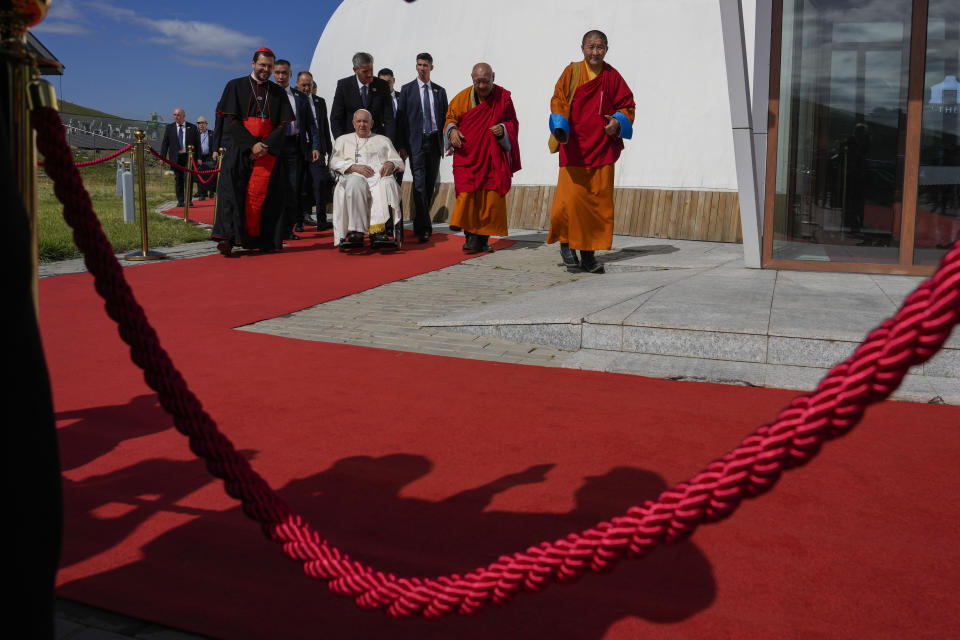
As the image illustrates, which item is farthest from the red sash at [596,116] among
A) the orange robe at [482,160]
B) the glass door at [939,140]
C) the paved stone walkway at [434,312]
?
the glass door at [939,140]

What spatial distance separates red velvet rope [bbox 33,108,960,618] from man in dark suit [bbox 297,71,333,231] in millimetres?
9771

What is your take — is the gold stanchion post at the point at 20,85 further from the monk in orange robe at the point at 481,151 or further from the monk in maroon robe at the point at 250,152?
the monk in maroon robe at the point at 250,152

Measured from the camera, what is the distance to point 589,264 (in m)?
7.71

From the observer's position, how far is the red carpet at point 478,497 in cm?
197

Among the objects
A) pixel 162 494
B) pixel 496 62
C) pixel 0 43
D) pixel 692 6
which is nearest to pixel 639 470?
pixel 162 494

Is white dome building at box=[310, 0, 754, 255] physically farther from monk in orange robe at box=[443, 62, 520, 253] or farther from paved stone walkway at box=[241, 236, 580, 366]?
paved stone walkway at box=[241, 236, 580, 366]

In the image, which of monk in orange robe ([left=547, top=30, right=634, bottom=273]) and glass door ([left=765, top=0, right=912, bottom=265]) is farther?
monk in orange robe ([left=547, top=30, right=634, bottom=273])

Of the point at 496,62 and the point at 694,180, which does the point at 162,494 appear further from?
the point at 496,62

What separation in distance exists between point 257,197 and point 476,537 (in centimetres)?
723

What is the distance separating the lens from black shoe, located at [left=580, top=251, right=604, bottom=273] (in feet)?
25.1

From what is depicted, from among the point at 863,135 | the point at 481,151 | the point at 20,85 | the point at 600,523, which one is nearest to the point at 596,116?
the point at 481,151

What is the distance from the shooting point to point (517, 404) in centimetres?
377

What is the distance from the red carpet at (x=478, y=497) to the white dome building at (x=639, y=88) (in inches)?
272

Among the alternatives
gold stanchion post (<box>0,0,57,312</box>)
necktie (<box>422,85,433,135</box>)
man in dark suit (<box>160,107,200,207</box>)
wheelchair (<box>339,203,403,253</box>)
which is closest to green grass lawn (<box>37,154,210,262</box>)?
man in dark suit (<box>160,107,200,207</box>)
